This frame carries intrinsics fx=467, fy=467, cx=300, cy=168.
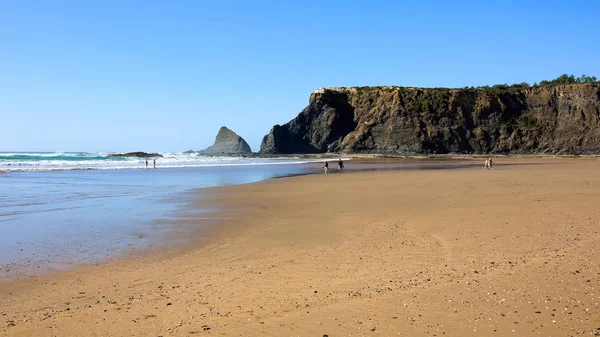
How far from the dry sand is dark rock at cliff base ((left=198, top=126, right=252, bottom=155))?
145488 mm

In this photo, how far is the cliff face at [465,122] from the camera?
79812 millimetres

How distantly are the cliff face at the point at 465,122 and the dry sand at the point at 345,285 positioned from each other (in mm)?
76053

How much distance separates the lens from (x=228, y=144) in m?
157

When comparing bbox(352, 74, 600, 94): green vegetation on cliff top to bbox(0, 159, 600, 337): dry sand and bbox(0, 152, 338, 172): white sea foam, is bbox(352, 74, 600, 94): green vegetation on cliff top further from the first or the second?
bbox(0, 159, 600, 337): dry sand

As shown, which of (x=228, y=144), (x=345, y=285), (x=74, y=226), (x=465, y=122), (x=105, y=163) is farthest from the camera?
(x=228, y=144)

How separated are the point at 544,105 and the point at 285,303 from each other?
92.1 meters

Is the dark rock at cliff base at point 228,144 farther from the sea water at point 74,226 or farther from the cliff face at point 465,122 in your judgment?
the sea water at point 74,226

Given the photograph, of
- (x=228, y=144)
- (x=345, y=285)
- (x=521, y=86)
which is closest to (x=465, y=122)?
(x=521, y=86)

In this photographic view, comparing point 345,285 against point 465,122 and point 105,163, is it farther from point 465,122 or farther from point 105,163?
point 465,122

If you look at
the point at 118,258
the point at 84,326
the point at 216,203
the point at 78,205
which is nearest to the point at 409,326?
the point at 84,326

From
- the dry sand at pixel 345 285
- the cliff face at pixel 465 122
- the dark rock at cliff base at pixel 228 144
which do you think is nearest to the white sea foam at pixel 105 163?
the cliff face at pixel 465 122

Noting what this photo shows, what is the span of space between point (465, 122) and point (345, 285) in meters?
87.0

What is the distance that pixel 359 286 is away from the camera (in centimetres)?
614

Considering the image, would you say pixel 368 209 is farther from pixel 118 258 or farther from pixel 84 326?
pixel 84 326
